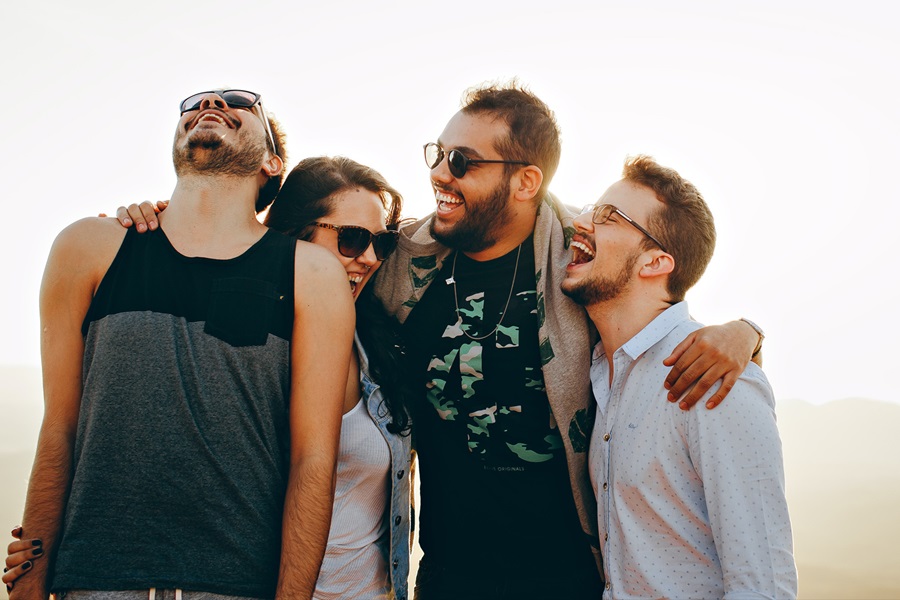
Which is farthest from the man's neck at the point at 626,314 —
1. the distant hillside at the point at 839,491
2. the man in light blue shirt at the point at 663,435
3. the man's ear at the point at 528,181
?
the distant hillside at the point at 839,491

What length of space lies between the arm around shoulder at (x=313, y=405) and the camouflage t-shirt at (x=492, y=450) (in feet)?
3.20

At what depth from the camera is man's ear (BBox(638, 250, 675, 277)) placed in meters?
3.13

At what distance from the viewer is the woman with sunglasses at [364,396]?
299cm

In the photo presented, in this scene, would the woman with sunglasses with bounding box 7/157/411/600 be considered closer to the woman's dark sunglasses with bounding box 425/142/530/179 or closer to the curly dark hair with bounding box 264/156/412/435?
the curly dark hair with bounding box 264/156/412/435

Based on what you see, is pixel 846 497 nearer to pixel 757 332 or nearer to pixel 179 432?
pixel 757 332

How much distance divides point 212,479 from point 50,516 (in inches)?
26.2

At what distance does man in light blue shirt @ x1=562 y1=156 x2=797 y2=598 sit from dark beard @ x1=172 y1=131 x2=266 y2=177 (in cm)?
176

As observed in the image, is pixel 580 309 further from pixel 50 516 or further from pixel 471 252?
pixel 50 516

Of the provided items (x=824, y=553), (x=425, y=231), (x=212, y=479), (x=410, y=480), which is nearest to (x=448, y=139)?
(x=425, y=231)

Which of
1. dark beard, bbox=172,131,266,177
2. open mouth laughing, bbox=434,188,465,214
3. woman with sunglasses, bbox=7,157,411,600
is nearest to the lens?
dark beard, bbox=172,131,266,177

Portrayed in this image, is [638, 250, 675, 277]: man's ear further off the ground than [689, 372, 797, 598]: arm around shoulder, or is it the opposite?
[638, 250, 675, 277]: man's ear

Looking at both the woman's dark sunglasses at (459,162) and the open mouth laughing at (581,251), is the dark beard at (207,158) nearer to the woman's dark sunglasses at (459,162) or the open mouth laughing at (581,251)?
the woman's dark sunglasses at (459,162)

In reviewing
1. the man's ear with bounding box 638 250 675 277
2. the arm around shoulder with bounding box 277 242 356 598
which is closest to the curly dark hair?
the arm around shoulder with bounding box 277 242 356 598

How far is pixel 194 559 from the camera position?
2361 millimetres
